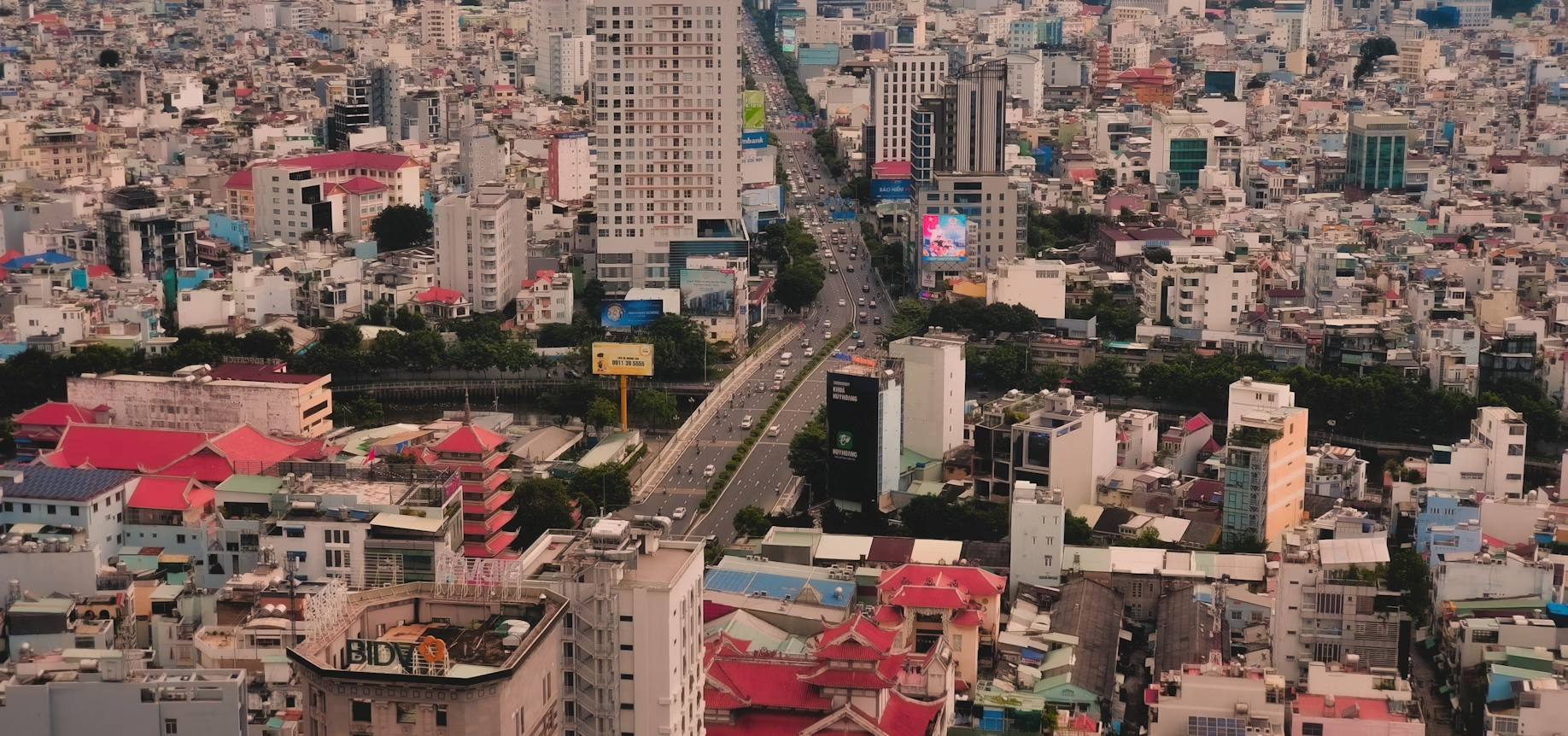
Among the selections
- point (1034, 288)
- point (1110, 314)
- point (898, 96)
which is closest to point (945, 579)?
point (1034, 288)

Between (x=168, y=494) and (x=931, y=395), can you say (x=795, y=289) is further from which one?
(x=168, y=494)

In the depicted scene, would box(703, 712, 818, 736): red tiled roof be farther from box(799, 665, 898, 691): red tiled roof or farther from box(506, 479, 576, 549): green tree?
box(506, 479, 576, 549): green tree

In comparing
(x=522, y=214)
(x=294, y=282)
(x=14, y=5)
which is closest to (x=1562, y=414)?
(x=522, y=214)

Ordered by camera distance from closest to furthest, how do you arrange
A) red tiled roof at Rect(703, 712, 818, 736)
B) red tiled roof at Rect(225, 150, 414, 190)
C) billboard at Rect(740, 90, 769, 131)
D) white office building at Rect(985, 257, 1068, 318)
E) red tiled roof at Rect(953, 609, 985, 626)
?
1. red tiled roof at Rect(703, 712, 818, 736)
2. red tiled roof at Rect(953, 609, 985, 626)
3. white office building at Rect(985, 257, 1068, 318)
4. red tiled roof at Rect(225, 150, 414, 190)
5. billboard at Rect(740, 90, 769, 131)

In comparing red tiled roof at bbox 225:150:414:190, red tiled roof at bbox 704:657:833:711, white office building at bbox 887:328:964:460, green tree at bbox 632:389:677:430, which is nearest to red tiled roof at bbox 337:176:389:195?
red tiled roof at bbox 225:150:414:190

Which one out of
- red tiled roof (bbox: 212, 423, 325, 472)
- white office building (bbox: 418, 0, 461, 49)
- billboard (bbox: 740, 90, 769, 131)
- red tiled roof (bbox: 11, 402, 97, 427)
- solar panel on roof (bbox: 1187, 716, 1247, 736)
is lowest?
solar panel on roof (bbox: 1187, 716, 1247, 736)

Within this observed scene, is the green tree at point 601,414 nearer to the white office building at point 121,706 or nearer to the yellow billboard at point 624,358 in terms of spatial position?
the yellow billboard at point 624,358
